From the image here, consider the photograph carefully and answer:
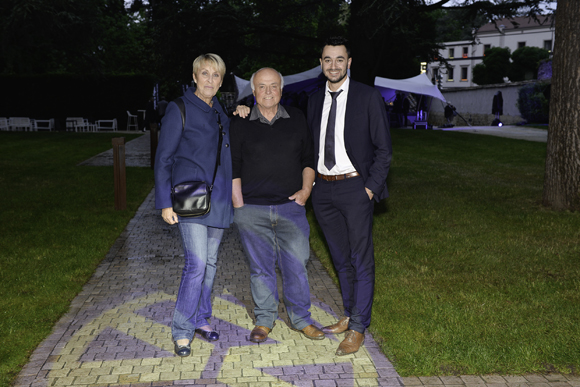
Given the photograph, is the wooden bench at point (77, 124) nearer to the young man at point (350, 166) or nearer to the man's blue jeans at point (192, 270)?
the man's blue jeans at point (192, 270)

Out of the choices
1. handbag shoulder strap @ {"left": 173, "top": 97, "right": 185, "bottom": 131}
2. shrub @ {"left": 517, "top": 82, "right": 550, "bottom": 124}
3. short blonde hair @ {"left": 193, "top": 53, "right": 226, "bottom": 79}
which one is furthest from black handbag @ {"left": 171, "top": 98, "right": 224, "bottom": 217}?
shrub @ {"left": 517, "top": 82, "right": 550, "bottom": 124}

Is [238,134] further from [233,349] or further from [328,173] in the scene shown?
[233,349]

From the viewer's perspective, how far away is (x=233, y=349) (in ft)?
12.9

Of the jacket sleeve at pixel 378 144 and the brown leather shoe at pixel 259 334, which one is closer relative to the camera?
the jacket sleeve at pixel 378 144

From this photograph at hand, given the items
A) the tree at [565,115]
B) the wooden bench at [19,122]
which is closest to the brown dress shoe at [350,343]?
the tree at [565,115]

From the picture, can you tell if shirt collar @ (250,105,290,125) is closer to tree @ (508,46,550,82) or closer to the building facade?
tree @ (508,46,550,82)

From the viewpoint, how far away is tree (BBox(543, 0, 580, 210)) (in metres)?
8.59

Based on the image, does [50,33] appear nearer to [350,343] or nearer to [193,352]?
[193,352]

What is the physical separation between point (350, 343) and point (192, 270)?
1.12 metres

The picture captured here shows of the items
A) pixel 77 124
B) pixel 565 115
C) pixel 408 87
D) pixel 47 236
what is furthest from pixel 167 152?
pixel 77 124

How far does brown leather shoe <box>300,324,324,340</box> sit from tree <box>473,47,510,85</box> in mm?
62891

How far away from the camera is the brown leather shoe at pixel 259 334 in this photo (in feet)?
13.2

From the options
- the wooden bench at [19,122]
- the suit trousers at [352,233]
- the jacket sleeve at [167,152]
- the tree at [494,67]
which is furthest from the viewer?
the tree at [494,67]

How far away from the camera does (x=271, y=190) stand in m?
3.86
